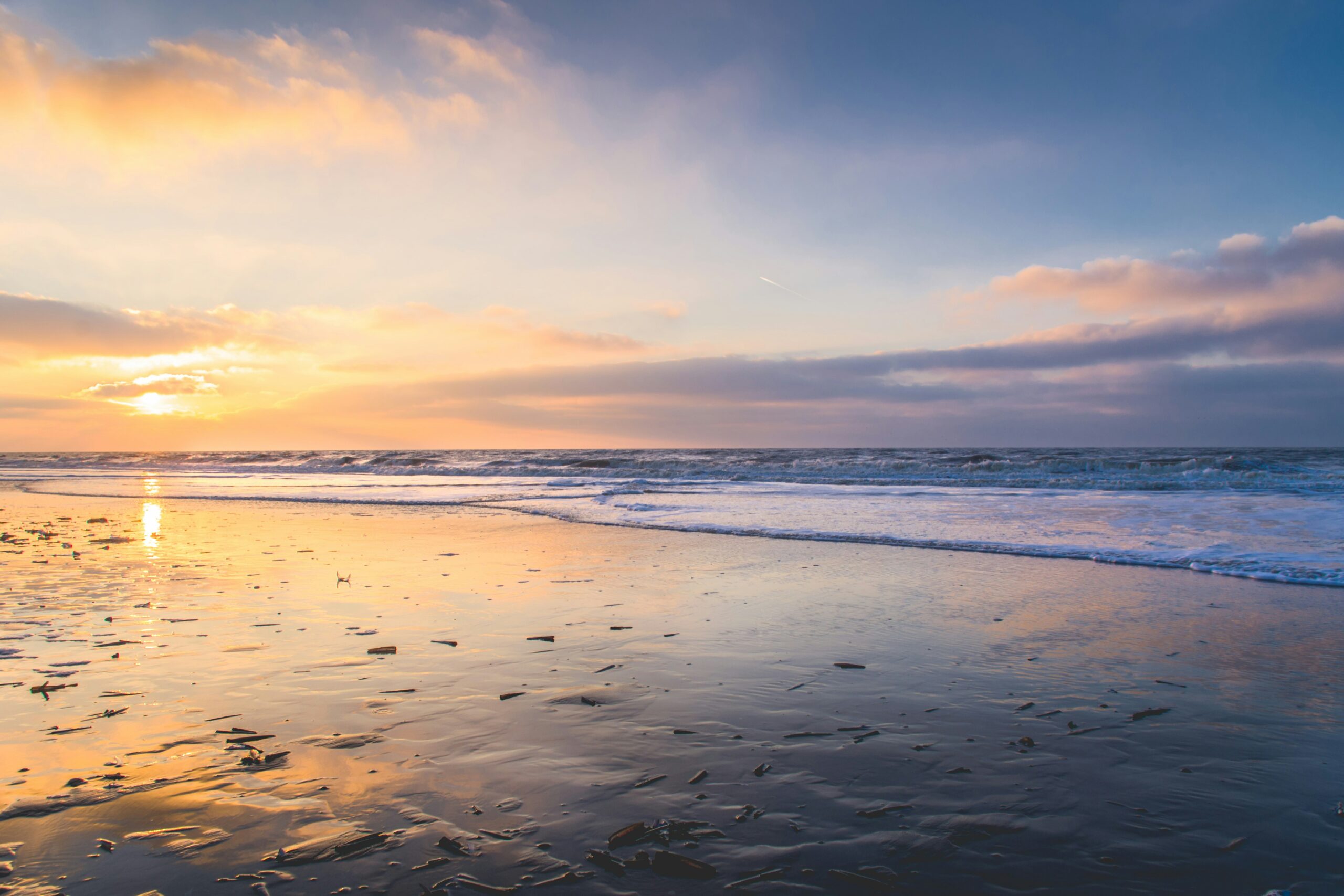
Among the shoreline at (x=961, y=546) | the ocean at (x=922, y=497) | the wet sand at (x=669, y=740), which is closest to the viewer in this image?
the wet sand at (x=669, y=740)

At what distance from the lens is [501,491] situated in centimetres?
2706

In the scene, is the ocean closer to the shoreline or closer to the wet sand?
the shoreline

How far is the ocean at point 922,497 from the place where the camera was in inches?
438

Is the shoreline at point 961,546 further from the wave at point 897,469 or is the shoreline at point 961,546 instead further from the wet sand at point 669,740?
the wave at point 897,469

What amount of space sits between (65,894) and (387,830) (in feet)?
3.39

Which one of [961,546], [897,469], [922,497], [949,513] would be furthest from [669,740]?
[897,469]

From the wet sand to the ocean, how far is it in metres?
3.84

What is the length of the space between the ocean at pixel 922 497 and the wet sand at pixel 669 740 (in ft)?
12.6

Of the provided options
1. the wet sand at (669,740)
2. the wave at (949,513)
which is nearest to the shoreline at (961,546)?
the wave at (949,513)

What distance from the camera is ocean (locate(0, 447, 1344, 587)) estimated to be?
1112 centimetres

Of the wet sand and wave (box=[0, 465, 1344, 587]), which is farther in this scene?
wave (box=[0, 465, 1344, 587])

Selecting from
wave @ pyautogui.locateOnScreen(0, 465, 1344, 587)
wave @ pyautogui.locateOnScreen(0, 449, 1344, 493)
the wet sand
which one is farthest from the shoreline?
wave @ pyautogui.locateOnScreen(0, 449, 1344, 493)

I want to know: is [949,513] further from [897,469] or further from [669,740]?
[897,469]

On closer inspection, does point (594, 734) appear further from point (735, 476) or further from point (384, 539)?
point (735, 476)
